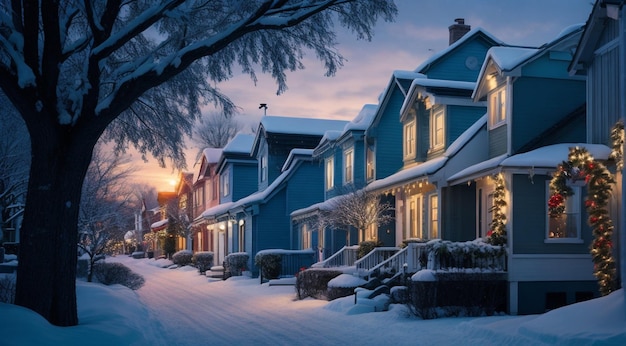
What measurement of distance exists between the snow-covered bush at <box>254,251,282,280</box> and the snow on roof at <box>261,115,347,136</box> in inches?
379

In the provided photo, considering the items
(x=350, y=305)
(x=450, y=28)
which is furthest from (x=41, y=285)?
(x=450, y=28)

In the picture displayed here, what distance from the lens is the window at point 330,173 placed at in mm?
30833

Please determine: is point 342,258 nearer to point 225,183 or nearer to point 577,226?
point 577,226

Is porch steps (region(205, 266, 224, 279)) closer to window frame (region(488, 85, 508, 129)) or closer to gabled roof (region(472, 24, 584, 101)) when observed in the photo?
window frame (region(488, 85, 508, 129))

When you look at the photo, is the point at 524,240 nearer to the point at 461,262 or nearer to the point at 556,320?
Result: the point at 461,262

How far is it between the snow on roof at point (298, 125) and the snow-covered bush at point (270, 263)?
9.62 metres

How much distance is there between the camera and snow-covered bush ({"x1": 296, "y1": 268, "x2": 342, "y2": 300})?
71.4 ft

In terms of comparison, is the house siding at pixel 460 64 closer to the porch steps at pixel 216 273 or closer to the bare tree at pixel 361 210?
the bare tree at pixel 361 210

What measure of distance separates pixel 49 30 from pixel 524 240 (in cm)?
1169

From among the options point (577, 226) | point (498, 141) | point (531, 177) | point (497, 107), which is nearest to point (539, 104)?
point (497, 107)

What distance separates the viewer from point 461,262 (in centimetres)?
1625

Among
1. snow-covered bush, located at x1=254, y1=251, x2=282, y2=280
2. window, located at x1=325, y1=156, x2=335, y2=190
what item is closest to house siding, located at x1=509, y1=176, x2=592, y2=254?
snow-covered bush, located at x1=254, y1=251, x2=282, y2=280

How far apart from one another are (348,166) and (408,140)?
467 cm

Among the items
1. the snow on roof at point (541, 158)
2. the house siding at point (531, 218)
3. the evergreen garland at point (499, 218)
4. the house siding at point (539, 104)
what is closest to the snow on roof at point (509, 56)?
the house siding at point (539, 104)
